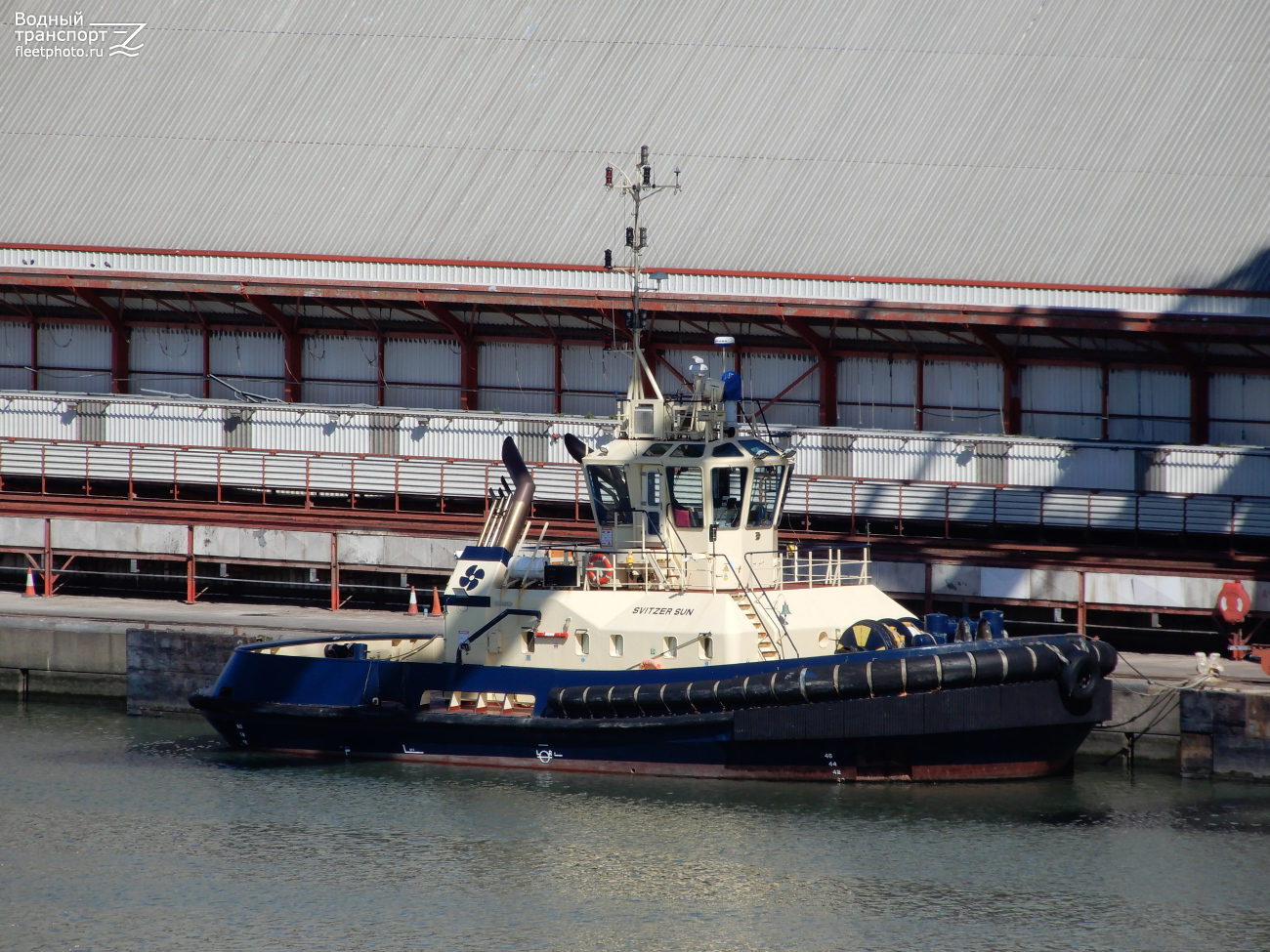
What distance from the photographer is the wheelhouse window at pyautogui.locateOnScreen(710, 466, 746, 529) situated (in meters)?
21.6

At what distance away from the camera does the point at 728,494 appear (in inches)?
855

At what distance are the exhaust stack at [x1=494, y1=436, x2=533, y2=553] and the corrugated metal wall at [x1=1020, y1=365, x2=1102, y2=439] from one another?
962 centimetres

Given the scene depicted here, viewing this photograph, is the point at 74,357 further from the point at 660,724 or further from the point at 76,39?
the point at 660,724

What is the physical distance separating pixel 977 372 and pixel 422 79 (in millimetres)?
13162

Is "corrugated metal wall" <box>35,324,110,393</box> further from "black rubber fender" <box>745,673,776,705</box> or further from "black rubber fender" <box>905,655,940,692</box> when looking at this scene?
"black rubber fender" <box>905,655,940,692</box>

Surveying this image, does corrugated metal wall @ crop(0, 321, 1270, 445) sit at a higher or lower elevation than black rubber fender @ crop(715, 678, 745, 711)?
higher

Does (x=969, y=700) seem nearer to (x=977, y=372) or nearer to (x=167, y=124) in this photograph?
(x=977, y=372)

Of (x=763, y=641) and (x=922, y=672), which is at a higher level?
(x=763, y=641)

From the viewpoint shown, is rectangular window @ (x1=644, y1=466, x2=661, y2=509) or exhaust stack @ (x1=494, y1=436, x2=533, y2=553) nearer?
rectangular window @ (x1=644, y1=466, x2=661, y2=509)

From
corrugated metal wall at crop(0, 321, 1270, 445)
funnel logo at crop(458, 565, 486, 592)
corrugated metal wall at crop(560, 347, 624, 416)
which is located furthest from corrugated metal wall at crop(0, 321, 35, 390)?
funnel logo at crop(458, 565, 486, 592)

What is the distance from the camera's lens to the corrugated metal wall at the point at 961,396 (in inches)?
1128

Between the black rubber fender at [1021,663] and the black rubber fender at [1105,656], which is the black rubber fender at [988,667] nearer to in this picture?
the black rubber fender at [1021,663]

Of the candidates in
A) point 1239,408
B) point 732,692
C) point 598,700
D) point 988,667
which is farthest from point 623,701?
point 1239,408

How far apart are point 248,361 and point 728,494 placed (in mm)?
14321
